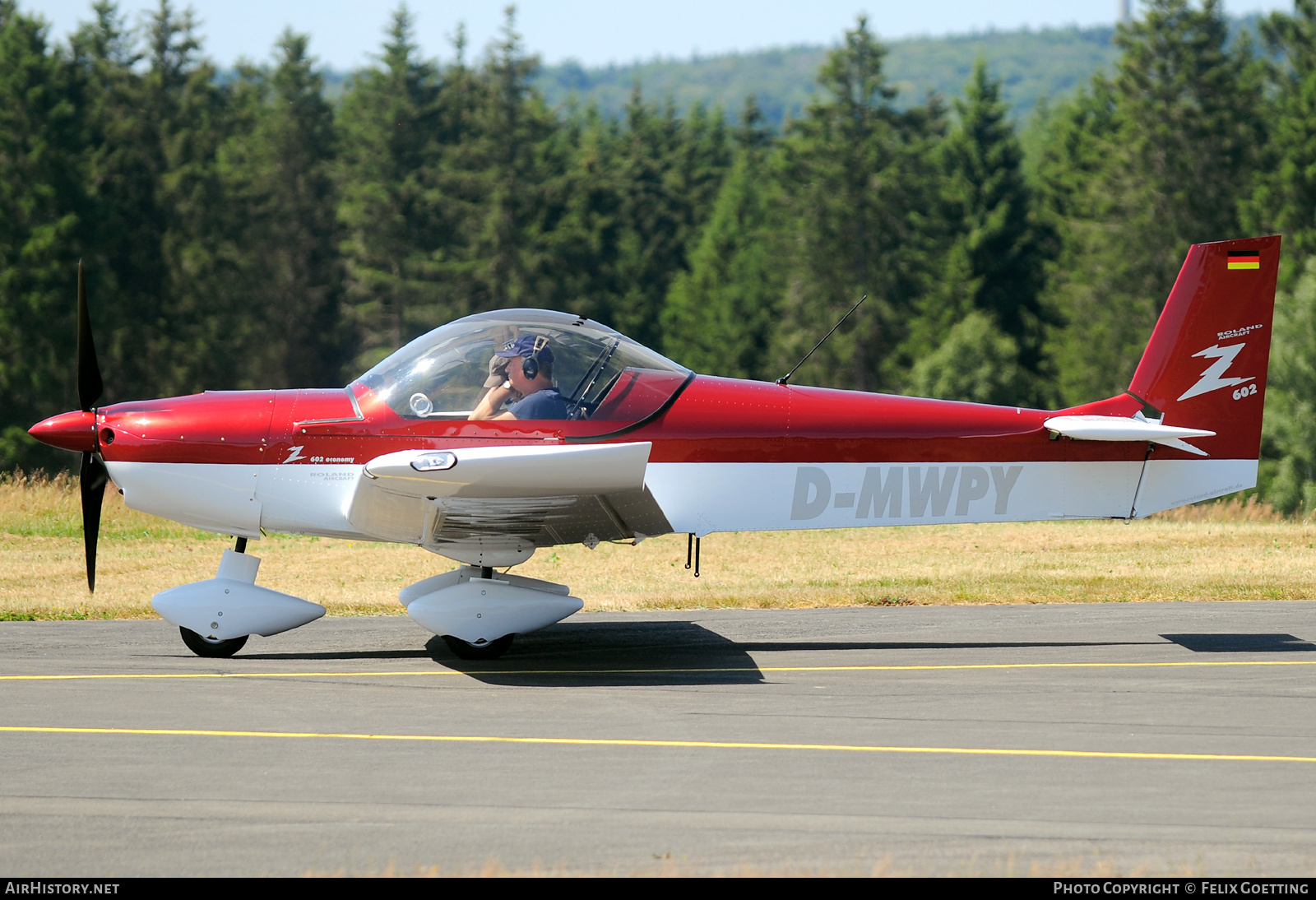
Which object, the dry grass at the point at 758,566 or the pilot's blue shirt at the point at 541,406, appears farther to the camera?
the dry grass at the point at 758,566

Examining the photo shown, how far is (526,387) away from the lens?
8.64 metres

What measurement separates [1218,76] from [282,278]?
41.5 metres

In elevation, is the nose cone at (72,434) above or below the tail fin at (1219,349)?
below

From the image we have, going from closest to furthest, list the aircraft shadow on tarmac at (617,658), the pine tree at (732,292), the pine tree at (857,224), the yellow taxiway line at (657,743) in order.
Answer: the yellow taxiway line at (657,743) < the aircraft shadow on tarmac at (617,658) < the pine tree at (857,224) < the pine tree at (732,292)

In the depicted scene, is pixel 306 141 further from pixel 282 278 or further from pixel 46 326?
pixel 46 326

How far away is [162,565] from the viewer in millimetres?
14227

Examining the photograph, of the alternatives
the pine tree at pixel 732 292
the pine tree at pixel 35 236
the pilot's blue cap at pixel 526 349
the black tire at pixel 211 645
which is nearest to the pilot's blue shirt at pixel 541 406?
the pilot's blue cap at pixel 526 349

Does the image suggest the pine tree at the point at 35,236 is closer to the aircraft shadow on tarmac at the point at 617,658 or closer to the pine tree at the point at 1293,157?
the aircraft shadow on tarmac at the point at 617,658

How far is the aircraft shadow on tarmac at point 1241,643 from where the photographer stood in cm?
890

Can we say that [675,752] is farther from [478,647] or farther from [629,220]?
[629,220]

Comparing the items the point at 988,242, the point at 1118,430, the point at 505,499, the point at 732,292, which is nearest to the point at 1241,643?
the point at 1118,430

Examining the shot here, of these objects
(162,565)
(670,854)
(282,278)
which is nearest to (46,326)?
(282,278)

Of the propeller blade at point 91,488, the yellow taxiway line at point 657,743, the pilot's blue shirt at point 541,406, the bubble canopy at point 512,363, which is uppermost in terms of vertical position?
the bubble canopy at point 512,363

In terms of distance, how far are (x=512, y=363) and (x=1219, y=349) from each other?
5.18 m
